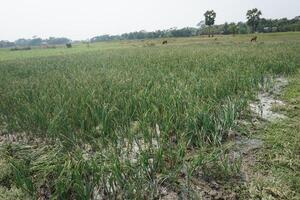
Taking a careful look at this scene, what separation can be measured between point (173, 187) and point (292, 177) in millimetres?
1277

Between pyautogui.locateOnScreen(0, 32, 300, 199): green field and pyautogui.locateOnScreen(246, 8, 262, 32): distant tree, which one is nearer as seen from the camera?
pyautogui.locateOnScreen(0, 32, 300, 199): green field

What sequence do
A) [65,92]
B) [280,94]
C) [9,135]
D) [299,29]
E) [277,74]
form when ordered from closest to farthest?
[9,135]
[65,92]
[280,94]
[277,74]
[299,29]

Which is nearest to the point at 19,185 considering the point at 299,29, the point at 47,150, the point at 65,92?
the point at 47,150

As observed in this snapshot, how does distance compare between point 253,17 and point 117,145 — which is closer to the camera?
point 117,145

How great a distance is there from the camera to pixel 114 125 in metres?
4.23

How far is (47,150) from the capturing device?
394 cm

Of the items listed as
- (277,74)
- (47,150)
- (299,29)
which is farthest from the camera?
(299,29)

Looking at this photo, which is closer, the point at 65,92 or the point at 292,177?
the point at 292,177

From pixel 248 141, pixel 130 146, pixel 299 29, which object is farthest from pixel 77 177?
pixel 299 29

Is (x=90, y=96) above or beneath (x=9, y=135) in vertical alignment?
above

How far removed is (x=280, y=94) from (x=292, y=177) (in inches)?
175

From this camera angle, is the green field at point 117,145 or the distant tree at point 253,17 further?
the distant tree at point 253,17

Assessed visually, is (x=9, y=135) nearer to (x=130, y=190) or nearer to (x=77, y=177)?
(x=77, y=177)

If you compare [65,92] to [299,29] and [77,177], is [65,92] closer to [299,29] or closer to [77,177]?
[77,177]
